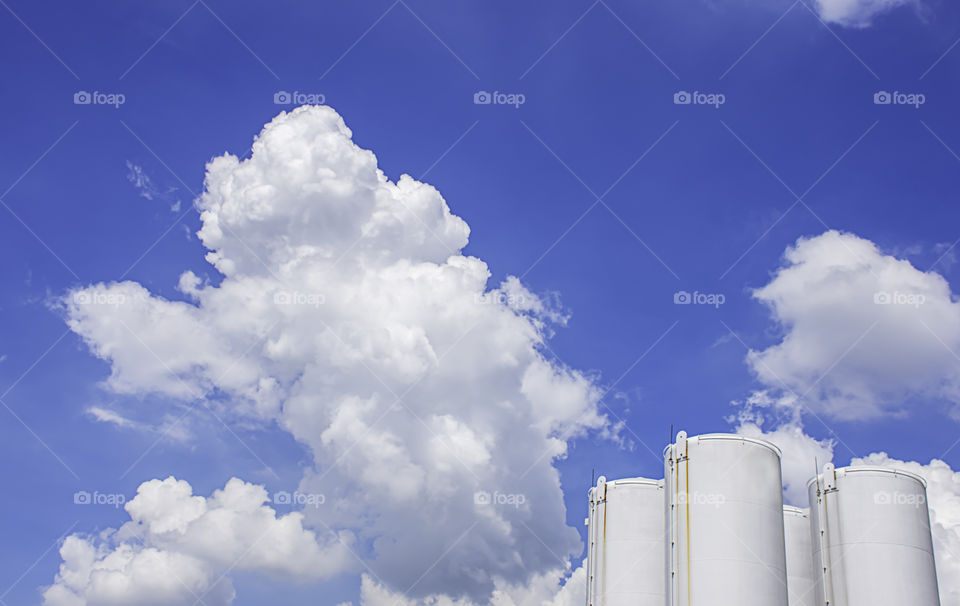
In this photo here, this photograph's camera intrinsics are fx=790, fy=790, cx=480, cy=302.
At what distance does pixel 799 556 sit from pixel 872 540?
5.35m

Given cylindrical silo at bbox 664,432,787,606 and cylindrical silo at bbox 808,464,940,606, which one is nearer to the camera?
cylindrical silo at bbox 664,432,787,606

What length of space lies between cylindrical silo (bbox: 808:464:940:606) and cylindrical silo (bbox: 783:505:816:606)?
1.83 meters

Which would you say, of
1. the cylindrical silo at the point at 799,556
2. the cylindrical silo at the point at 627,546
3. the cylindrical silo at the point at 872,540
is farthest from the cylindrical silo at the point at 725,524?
the cylindrical silo at the point at 627,546

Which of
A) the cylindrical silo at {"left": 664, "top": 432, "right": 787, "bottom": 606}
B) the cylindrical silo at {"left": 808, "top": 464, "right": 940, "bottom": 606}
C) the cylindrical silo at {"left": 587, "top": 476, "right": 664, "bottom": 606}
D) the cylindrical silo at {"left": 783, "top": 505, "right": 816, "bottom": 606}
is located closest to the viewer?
the cylindrical silo at {"left": 664, "top": 432, "right": 787, "bottom": 606}

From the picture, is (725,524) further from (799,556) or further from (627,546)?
(799,556)

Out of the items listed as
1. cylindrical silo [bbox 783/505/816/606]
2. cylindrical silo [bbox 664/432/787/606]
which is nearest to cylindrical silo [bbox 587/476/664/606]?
cylindrical silo [bbox 783/505/816/606]

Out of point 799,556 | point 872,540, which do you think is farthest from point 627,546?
point 872,540

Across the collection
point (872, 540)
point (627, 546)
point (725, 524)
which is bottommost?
point (725, 524)

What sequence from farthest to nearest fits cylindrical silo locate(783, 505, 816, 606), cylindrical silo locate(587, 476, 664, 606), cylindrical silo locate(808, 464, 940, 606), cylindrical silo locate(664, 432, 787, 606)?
cylindrical silo locate(587, 476, 664, 606)
cylindrical silo locate(783, 505, 816, 606)
cylindrical silo locate(808, 464, 940, 606)
cylindrical silo locate(664, 432, 787, 606)

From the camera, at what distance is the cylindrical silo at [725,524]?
28234 mm

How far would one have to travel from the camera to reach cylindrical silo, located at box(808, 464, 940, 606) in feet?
101

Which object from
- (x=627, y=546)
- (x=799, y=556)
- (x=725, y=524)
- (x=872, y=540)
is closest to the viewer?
(x=725, y=524)

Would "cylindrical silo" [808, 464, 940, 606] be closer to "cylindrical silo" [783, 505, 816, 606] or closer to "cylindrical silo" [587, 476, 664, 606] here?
"cylindrical silo" [783, 505, 816, 606]

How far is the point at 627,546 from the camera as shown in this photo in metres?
36.5
